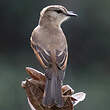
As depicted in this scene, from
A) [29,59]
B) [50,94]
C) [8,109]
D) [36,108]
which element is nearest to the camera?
[36,108]

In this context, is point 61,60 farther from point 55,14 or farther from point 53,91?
point 53,91

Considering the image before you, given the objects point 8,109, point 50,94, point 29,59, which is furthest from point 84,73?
point 50,94

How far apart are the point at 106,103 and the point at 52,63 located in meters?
4.90

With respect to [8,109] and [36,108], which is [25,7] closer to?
[8,109]

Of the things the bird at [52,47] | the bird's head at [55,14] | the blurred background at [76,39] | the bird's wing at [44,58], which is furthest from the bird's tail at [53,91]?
the blurred background at [76,39]

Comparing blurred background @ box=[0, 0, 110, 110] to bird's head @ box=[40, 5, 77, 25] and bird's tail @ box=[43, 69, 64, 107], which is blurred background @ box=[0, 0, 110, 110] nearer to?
bird's head @ box=[40, 5, 77, 25]

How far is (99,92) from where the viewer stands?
925cm

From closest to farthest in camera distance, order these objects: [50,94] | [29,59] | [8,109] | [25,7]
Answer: [50,94] < [8,109] < [29,59] < [25,7]

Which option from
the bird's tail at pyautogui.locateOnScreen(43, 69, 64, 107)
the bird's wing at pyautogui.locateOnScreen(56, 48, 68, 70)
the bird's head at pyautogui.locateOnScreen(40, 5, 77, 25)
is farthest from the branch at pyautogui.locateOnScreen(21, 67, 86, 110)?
the bird's head at pyautogui.locateOnScreen(40, 5, 77, 25)

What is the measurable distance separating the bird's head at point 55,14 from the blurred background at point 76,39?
14.5 feet

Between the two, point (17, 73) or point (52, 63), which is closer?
point (52, 63)

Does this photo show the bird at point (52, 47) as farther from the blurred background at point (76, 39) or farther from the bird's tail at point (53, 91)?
the blurred background at point (76, 39)

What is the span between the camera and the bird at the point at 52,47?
4.05 metres

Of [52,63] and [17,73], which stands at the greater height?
[52,63]
